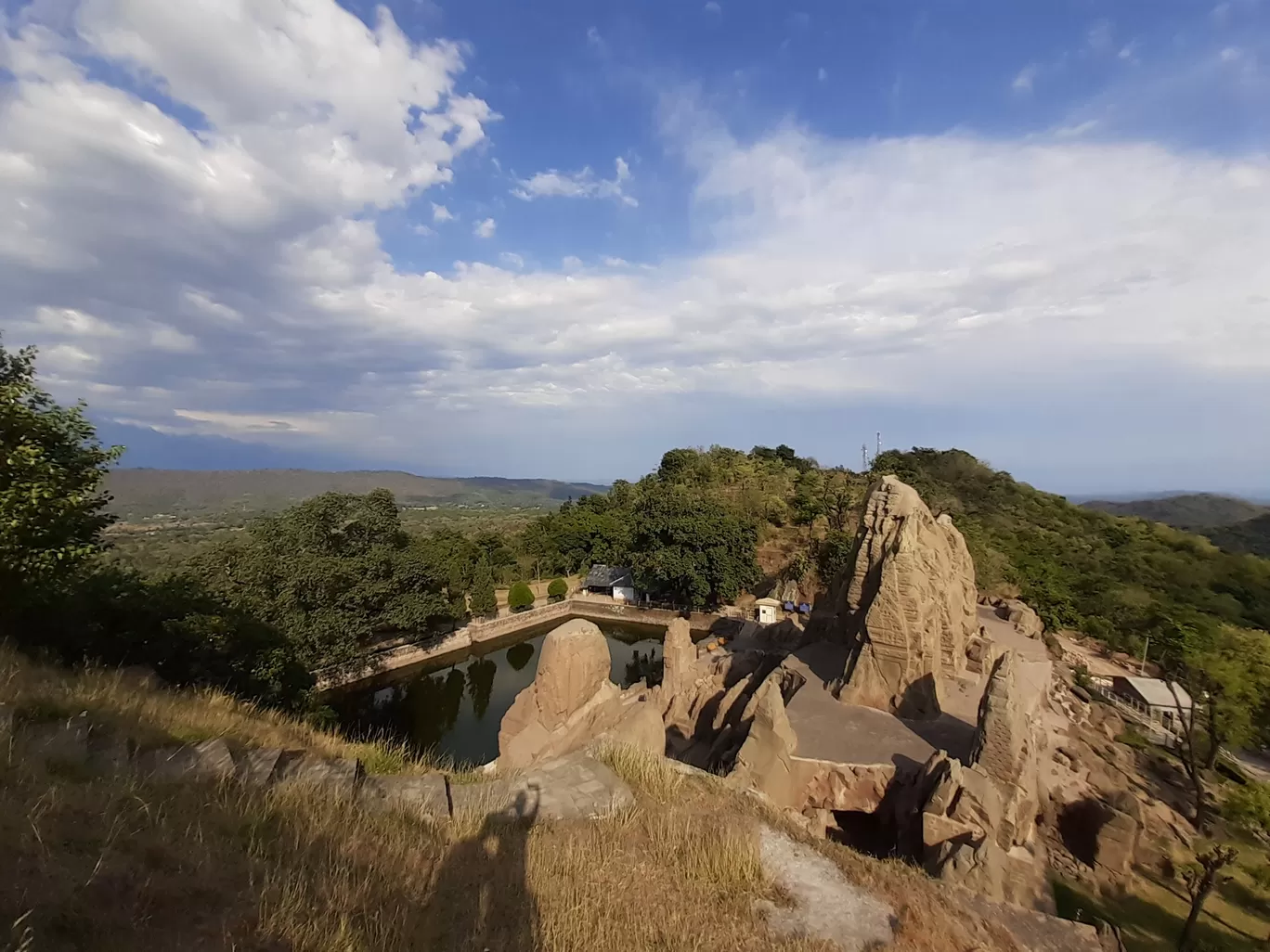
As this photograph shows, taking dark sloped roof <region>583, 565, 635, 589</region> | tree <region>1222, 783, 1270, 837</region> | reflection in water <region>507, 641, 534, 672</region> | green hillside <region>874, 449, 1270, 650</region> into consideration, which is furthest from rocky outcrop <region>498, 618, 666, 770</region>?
green hillside <region>874, 449, 1270, 650</region>

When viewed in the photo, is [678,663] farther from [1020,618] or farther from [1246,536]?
[1246,536]

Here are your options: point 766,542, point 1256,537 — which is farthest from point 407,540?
point 1256,537

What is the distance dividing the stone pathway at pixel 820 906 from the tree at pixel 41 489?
29.0 feet

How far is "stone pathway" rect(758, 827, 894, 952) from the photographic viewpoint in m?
4.45

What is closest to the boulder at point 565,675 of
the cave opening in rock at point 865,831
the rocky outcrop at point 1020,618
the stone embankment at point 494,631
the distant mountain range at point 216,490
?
the cave opening in rock at point 865,831

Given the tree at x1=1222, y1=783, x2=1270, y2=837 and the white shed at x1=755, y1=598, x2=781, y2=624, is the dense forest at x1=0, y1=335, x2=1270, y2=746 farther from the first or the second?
the tree at x1=1222, y1=783, x2=1270, y2=837

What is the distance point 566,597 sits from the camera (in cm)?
3519

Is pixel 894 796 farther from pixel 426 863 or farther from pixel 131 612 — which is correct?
pixel 131 612

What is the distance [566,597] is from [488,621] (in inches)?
264

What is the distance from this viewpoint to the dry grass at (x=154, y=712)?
18.2 ft

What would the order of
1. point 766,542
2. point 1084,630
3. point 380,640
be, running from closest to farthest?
point 380,640
point 1084,630
point 766,542

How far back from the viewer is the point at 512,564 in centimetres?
3872

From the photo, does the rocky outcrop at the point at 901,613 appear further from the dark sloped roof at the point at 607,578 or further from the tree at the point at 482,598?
the dark sloped roof at the point at 607,578

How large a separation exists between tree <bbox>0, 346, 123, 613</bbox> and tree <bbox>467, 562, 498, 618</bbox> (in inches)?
854
